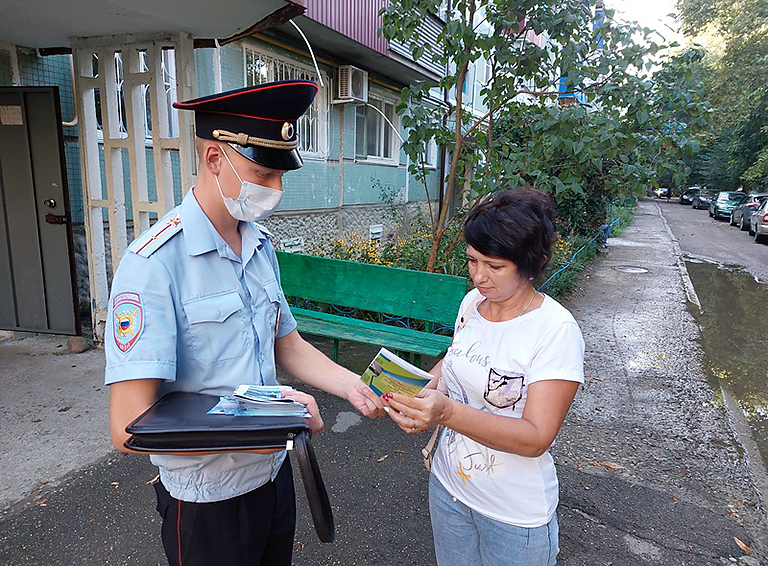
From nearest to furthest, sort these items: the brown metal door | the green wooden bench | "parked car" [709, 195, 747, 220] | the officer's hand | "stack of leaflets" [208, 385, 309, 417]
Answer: "stack of leaflets" [208, 385, 309, 417], the officer's hand, the green wooden bench, the brown metal door, "parked car" [709, 195, 747, 220]

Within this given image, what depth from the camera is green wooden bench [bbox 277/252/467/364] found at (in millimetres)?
4156

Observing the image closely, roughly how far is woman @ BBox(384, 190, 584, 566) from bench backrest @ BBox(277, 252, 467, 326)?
243 centimetres

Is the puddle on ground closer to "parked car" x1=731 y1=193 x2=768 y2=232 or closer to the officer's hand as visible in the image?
the officer's hand

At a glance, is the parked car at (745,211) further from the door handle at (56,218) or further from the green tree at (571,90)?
the door handle at (56,218)

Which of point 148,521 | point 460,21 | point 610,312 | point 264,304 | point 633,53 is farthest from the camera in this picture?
point 610,312

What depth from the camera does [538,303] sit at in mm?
1572

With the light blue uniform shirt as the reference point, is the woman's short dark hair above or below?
above

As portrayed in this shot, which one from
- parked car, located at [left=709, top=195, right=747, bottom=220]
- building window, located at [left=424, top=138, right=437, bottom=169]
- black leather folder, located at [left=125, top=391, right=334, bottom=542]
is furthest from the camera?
parked car, located at [left=709, top=195, right=747, bottom=220]

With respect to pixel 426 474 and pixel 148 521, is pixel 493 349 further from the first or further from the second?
pixel 148 521

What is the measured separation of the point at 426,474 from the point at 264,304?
2069mm

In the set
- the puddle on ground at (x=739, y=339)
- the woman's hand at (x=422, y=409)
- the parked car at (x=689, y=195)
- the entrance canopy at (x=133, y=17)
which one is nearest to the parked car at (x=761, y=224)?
the puddle on ground at (x=739, y=339)

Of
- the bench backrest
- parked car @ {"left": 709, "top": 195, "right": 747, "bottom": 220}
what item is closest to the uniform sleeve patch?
the bench backrest

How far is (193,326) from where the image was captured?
1.27m

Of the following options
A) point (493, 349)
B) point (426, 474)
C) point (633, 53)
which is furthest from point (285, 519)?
point (633, 53)
